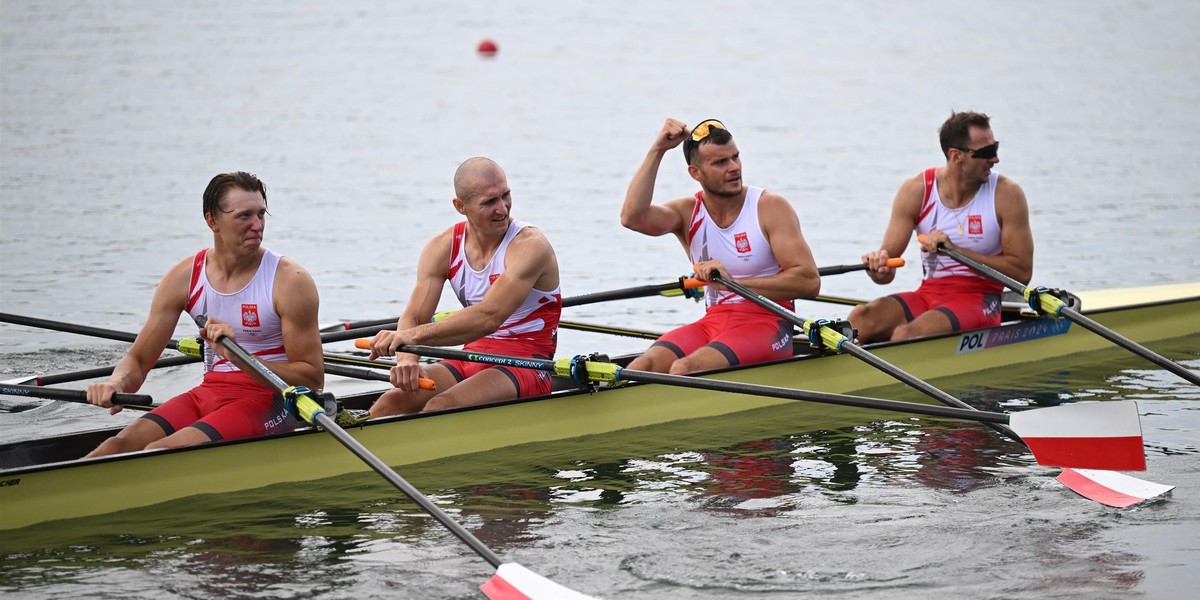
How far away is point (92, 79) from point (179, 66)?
273 centimetres

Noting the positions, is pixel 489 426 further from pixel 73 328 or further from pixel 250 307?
pixel 73 328

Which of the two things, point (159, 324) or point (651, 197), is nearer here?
point (159, 324)

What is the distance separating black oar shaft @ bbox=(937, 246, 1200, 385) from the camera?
7961mm

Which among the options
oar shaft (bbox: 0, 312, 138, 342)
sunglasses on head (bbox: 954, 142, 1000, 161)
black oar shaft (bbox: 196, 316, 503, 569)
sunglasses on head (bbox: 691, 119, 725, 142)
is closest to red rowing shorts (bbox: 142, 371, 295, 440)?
black oar shaft (bbox: 196, 316, 503, 569)

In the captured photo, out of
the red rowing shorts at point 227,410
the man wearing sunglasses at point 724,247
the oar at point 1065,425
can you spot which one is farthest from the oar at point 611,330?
the red rowing shorts at point 227,410

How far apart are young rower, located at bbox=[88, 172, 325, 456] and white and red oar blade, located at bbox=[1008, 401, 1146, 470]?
3.45m

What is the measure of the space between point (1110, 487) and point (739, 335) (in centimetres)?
228

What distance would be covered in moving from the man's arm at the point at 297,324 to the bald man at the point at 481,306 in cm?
49

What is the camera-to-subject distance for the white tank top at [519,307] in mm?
7621

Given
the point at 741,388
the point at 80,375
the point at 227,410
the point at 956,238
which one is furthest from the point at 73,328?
the point at 956,238

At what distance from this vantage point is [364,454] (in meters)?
6.11

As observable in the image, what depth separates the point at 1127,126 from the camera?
24812 millimetres

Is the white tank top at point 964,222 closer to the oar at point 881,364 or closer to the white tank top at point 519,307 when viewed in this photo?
the oar at point 881,364

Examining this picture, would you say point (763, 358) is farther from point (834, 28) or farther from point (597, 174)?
point (834, 28)
